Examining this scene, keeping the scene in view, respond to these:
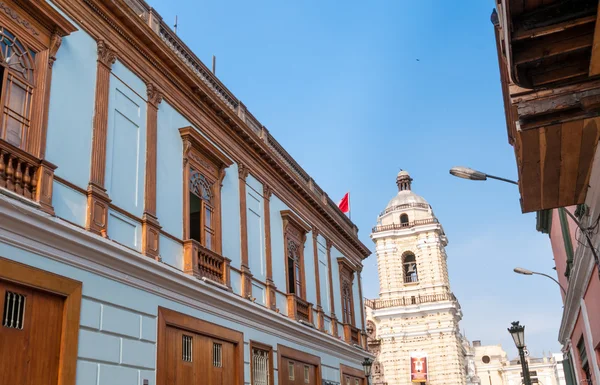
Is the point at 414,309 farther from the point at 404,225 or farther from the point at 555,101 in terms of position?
the point at 555,101

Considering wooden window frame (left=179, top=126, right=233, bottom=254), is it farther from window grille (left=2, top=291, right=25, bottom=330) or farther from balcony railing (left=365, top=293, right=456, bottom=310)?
balcony railing (left=365, top=293, right=456, bottom=310)

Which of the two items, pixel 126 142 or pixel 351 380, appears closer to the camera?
pixel 126 142

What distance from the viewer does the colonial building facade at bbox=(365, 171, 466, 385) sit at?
47.8 meters

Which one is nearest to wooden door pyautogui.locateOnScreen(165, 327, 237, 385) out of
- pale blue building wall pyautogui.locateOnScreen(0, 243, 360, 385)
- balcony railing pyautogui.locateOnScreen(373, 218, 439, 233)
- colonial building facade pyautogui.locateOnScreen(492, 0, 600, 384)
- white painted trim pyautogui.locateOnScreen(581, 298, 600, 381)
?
pale blue building wall pyautogui.locateOnScreen(0, 243, 360, 385)

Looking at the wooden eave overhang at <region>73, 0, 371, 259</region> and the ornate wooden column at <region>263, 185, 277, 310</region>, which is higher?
the wooden eave overhang at <region>73, 0, 371, 259</region>

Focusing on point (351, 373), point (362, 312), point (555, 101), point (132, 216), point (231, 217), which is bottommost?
point (351, 373)

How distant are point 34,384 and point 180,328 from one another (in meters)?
3.58

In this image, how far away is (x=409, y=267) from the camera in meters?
51.6

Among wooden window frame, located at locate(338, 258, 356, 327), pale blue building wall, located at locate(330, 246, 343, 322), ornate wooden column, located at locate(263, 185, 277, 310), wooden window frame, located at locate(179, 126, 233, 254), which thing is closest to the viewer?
wooden window frame, located at locate(179, 126, 233, 254)

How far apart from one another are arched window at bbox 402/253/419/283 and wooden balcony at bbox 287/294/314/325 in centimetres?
3472

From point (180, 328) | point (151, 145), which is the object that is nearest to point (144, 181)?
point (151, 145)

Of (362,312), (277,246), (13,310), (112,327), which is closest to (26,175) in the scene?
(13,310)

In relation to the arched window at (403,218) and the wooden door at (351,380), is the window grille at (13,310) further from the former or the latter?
the arched window at (403,218)

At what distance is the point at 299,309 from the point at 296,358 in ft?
4.54
